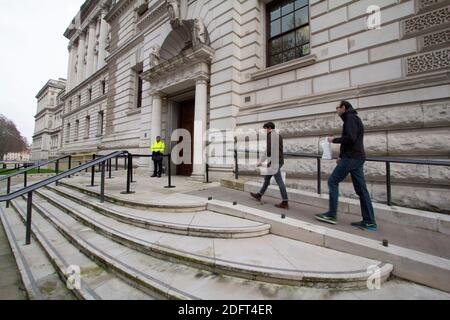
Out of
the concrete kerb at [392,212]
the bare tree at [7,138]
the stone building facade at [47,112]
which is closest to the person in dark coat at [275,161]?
the concrete kerb at [392,212]

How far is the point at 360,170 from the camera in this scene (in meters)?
3.53

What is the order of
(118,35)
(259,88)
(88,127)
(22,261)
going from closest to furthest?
1. (22,261)
2. (259,88)
3. (118,35)
4. (88,127)

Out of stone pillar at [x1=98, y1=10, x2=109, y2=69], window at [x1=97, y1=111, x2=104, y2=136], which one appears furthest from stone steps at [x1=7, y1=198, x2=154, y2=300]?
stone pillar at [x1=98, y1=10, x2=109, y2=69]

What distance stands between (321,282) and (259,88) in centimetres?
633

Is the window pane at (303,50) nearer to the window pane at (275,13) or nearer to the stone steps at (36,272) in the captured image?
the window pane at (275,13)

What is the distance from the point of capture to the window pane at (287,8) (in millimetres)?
7528

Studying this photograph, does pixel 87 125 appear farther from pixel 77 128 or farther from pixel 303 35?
pixel 303 35

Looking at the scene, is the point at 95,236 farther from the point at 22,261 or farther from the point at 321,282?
the point at 321,282

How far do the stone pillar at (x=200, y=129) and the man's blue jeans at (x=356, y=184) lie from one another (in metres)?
5.01

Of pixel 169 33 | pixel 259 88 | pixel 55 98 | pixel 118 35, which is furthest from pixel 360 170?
pixel 55 98

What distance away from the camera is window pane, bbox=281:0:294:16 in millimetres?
7528

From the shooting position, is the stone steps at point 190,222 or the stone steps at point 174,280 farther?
the stone steps at point 190,222

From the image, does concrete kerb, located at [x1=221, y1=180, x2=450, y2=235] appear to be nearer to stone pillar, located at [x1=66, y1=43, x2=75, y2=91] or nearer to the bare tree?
stone pillar, located at [x1=66, y1=43, x2=75, y2=91]

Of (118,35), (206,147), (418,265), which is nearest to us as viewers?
(418,265)
